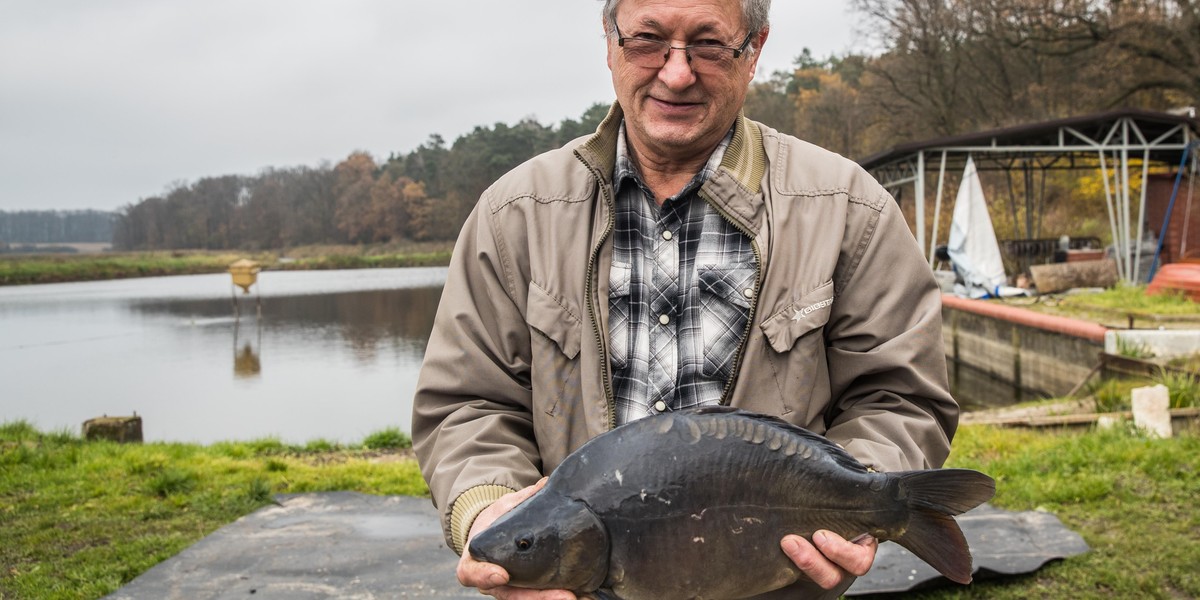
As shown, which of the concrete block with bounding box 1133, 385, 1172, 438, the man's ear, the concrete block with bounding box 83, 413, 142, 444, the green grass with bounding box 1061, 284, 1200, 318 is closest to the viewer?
the man's ear

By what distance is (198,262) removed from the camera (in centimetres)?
7450

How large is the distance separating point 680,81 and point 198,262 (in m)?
79.4

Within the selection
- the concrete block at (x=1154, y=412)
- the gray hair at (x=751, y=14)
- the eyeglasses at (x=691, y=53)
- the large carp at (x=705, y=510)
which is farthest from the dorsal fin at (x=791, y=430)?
the concrete block at (x=1154, y=412)

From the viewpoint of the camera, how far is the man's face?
2105mm

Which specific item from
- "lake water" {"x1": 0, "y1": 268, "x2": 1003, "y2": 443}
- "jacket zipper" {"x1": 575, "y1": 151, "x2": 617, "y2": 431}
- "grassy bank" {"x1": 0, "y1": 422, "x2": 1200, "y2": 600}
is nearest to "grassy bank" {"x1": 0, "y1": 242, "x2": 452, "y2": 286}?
"lake water" {"x1": 0, "y1": 268, "x2": 1003, "y2": 443}

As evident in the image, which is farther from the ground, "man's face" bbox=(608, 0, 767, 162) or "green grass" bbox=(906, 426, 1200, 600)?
"man's face" bbox=(608, 0, 767, 162)

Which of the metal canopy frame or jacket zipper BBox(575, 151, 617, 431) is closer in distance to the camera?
jacket zipper BBox(575, 151, 617, 431)

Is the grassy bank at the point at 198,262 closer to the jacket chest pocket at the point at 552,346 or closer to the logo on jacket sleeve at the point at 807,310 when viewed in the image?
the jacket chest pocket at the point at 552,346

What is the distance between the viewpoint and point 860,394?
2221 mm

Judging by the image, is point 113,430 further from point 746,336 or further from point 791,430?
point 791,430

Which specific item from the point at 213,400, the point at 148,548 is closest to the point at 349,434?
the point at 213,400

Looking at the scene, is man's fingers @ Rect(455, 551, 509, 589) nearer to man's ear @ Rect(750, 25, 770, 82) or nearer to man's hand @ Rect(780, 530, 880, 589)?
man's hand @ Rect(780, 530, 880, 589)

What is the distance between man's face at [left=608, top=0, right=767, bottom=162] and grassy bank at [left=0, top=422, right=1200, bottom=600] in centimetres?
343

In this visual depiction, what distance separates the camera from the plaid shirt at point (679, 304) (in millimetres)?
2197
